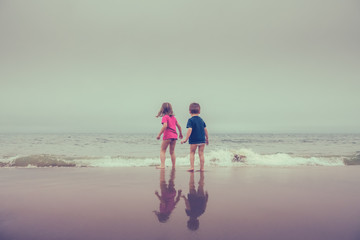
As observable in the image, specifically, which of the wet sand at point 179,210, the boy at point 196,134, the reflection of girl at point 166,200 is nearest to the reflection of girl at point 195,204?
the wet sand at point 179,210

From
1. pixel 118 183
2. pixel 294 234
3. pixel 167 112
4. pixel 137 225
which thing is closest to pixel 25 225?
pixel 137 225

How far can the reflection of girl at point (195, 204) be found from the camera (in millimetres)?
2613

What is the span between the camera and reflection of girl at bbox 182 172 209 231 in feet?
8.57

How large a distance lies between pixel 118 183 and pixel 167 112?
3.35m

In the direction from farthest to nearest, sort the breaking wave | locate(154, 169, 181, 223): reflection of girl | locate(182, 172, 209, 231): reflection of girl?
the breaking wave
locate(154, 169, 181, 223): reflection of girl
locate(182, 172, 209, 231): reflection of girl

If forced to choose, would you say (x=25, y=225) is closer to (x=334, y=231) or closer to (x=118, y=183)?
(x=118, y=183)

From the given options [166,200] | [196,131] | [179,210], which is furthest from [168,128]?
[179,210]

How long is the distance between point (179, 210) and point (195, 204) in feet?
1.28

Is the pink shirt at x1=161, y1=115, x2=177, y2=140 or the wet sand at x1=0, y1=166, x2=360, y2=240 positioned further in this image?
the pink shirt at x1=161, y1=115, x2=177, y2=140

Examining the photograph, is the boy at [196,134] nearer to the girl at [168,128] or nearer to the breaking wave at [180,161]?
the girl at [168,128]

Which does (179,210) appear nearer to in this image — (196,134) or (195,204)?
(195,204)

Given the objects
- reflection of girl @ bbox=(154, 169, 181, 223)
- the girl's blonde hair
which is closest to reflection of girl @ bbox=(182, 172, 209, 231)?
reflection of girl @ bbox=(154, 169, 181, 223)

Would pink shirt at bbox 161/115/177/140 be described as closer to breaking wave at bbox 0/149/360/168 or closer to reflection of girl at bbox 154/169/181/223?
breaking wave at bbox 0/149/360/168

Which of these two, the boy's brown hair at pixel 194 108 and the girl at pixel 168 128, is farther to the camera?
the girl at pixel 168 128
